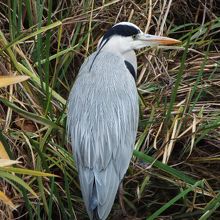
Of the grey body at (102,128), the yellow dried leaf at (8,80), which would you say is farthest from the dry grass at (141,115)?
the yellow dried leaf at (8,80)

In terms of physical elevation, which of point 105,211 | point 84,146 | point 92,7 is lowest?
point 105,211

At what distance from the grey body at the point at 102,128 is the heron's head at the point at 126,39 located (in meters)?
0.09

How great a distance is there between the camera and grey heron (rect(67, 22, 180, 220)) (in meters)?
1.92

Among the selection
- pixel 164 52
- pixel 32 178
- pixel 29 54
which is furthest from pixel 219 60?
pixel 32 178

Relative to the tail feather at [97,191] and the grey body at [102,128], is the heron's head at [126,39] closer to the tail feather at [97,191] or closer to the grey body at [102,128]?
the grey body at [102,128]

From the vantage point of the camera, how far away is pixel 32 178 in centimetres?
217

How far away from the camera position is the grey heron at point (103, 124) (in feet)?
6.30

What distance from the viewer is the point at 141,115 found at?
2344 millimetres

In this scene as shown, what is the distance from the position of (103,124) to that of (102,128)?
14mm

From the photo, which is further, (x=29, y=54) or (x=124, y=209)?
(x=29, y=54)

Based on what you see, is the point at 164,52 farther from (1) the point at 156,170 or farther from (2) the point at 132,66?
(1) the point at 156,170

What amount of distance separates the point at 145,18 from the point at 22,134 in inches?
29.5

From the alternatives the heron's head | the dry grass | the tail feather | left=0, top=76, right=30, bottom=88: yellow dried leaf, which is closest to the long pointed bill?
the heron's head

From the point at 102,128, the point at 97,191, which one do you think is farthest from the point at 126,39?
the point at 97,191
